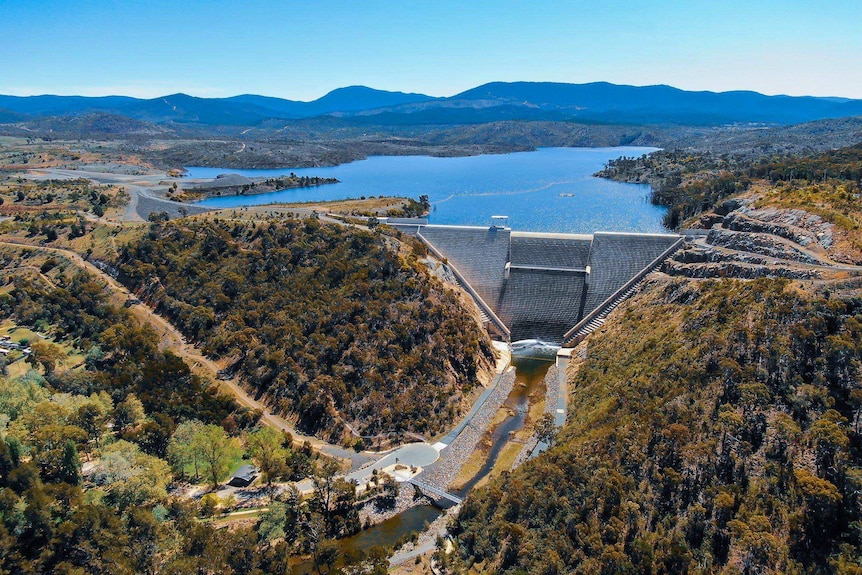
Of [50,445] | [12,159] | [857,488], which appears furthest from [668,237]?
[12,159]

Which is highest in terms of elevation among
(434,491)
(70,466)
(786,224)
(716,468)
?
(786,224)

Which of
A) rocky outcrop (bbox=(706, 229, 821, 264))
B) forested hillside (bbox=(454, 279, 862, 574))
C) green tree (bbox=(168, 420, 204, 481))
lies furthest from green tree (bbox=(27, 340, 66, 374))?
→ rocky outcrop (bbox=(706, 229, 821, 264))

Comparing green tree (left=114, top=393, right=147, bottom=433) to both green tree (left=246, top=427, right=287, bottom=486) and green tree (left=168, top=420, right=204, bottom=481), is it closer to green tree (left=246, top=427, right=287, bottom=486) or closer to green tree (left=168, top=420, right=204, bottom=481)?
green tree (left=168, top=420, right=204, bottom=481)

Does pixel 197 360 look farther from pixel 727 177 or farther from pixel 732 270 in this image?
pixel 727 177

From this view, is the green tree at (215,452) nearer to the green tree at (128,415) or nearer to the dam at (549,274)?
the green tree at (128,415)

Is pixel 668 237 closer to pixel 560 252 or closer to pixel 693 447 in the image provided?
pixel 560 252

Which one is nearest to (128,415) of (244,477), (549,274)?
(244,477)
